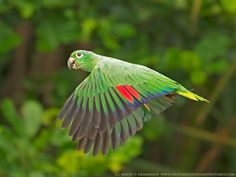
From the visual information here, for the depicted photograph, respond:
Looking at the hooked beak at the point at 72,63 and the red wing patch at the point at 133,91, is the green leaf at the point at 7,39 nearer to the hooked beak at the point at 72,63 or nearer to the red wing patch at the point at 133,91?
the hooked beak at the point at 72,63

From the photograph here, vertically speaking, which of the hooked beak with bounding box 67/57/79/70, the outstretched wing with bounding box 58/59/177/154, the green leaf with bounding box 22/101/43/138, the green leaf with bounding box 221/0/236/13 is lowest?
the green leaf with bounding box 22/101/43/138

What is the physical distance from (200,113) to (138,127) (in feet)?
A: 5.96

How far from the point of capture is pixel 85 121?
143cm

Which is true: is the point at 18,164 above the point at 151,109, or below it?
below

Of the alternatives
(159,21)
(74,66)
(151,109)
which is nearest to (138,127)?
(151,109)

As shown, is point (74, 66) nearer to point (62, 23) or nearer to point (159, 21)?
point (62, 23)

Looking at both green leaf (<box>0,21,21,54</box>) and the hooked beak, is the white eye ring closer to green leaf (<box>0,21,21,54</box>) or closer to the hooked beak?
the hooked beak

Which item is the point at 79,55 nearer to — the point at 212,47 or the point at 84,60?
the point at 84,60

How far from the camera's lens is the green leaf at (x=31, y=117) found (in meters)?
2.59

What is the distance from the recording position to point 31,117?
102 inches

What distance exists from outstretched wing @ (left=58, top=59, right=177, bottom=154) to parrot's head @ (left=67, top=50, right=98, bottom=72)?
3cm

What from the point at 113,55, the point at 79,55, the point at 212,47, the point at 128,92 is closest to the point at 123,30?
the point at 113,55

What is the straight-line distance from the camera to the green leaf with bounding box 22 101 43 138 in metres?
2.59

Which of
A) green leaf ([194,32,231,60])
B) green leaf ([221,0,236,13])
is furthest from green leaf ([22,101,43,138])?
green leaf ([221,0,236,13])
